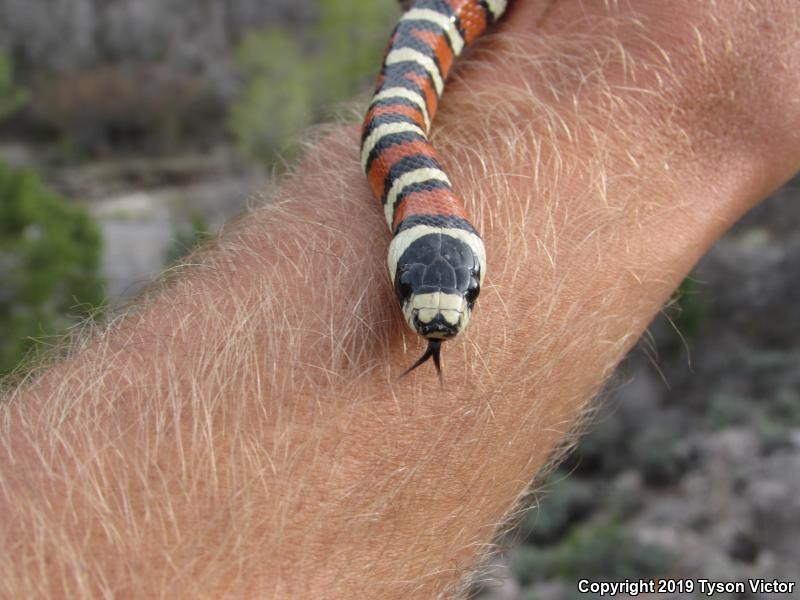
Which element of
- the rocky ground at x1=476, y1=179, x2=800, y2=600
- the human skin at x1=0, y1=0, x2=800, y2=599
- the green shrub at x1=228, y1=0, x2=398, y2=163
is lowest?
the rocky ground at x1=476, y1=179, x2=800, y2=600

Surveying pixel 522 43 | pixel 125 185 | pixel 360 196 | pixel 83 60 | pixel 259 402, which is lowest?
pixel 125 185

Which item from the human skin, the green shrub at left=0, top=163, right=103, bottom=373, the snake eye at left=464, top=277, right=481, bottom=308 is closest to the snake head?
the snake eye at left=464, top=277, right=481, bottom=308

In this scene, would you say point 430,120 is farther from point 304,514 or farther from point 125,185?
point 125,185

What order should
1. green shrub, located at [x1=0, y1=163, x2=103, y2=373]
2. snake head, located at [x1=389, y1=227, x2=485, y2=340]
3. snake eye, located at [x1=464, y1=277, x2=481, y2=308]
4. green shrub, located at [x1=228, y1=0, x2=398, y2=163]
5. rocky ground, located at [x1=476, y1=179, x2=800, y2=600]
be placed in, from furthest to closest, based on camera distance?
green shrub, located at [x1=228, y1=0, x2=398, y2=163] < green shrub, located at [x1=0, y1=163, x2=103, y2=373] < rocky ground, located at [x1=476, y1=179, x2=800, y2=600] < snake eye, located at [x1=464, y1=277, x2=481, y2=308] < snake head, located at [x1=389, y1=227, x2=485, y2=340]

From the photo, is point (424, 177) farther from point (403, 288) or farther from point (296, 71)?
point (296, 71)

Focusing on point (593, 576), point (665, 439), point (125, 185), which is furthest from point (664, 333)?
point (125, 185)

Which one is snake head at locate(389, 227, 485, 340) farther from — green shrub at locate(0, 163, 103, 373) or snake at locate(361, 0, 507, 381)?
green shrub at locate(0, 163, 103, 373)

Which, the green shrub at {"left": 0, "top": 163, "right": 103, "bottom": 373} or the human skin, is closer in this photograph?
the human skin
